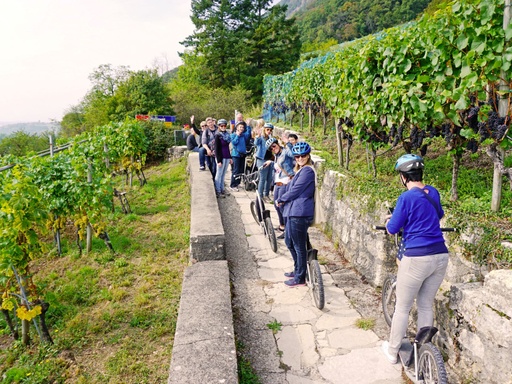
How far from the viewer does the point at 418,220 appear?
293cm

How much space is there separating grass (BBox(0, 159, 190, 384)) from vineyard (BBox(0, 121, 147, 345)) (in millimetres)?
254

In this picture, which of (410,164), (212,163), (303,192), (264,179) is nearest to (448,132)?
(410,164)

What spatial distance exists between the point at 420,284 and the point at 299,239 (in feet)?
5.49

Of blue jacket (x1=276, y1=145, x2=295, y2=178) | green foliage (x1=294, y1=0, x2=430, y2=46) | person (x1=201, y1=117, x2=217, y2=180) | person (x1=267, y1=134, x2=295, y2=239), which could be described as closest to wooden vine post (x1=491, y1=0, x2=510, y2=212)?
person (x1=267, y1=134, x2=295, y2=239)

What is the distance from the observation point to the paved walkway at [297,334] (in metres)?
3.33

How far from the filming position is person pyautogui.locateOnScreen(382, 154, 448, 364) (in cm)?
291

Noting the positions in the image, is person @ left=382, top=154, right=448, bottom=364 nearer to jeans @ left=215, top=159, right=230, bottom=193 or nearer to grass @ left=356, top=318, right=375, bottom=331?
grass @ left=356, top=318, right=375, bottom=331

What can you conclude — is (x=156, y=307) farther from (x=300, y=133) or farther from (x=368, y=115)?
(x=300, y=133)

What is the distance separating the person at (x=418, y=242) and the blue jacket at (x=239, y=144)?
5.87 meters

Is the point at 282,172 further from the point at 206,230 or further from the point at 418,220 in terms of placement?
the point at 418,220

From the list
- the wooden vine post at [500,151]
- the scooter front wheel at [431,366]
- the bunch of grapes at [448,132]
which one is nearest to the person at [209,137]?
the bunch of grapes at [448,132]

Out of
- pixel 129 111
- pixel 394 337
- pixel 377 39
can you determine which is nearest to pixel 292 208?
pixel 394 337

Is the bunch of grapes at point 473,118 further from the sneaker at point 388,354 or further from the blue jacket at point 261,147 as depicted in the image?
the blue jacket at point 261,147

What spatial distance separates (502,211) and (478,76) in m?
1.41
